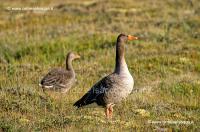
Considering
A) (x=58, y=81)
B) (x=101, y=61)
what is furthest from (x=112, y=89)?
(x=101, y=61)

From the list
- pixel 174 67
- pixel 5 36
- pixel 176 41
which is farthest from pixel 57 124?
pixel 5 36

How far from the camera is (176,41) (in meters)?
27.0

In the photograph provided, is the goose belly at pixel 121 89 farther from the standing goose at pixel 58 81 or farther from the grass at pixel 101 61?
the standing goose at pixel 58 81

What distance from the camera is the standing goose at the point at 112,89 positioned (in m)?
13.8

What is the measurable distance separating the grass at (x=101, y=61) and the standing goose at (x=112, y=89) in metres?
0.35

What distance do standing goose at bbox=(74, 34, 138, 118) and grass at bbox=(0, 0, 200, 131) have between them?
1.13ft

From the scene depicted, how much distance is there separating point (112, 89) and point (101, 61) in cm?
942

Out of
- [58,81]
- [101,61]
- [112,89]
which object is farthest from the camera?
[101,61]

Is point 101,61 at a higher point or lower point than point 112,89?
higher

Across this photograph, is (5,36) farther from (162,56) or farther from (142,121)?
(142,121)

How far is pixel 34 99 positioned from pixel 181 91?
185 inches

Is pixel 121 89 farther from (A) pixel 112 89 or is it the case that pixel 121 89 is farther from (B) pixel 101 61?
(B) pixel 101 61

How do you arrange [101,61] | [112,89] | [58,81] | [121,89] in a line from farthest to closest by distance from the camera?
[101,61] < [58,81] < [112,89] < [121,89]

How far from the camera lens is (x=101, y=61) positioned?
76.5 ft
